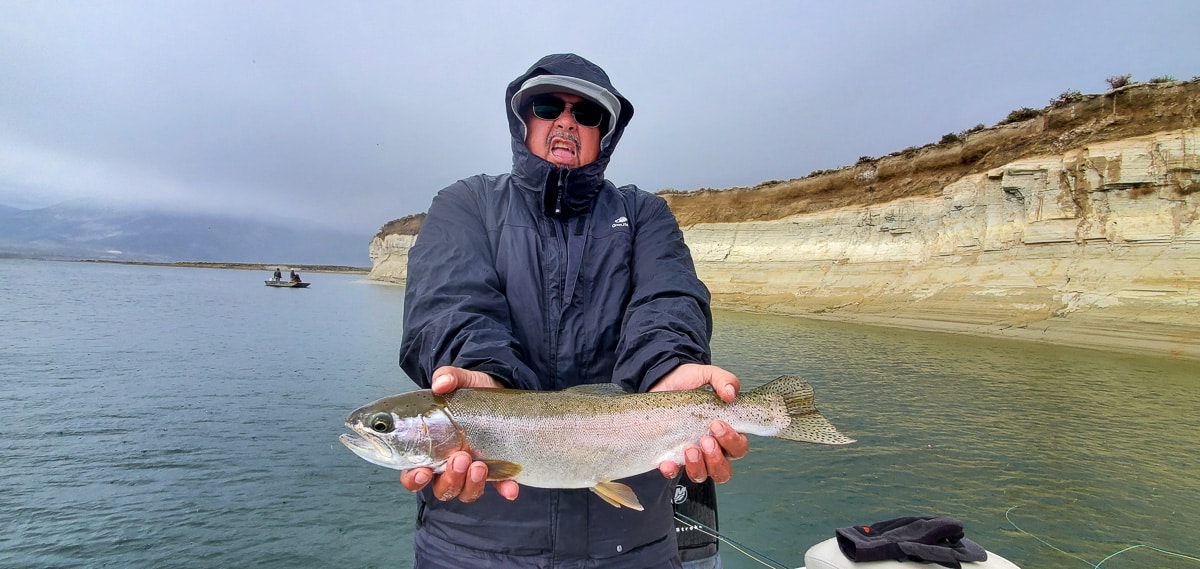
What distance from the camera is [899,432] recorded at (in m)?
11.1

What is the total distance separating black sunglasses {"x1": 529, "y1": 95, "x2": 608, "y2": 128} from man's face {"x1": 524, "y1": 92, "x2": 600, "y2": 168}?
21mm

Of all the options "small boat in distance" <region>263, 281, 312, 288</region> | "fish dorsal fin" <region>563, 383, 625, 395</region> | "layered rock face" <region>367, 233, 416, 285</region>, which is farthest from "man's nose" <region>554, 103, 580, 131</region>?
"layered rock face" <region>367, 233, 416, 285</region>

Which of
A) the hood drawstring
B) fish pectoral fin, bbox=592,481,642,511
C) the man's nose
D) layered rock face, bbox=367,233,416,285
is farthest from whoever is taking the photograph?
layered rock face, bbox=367,233,416,285

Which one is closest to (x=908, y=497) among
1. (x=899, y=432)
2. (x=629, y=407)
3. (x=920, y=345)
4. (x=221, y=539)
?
(x=899, y=432)

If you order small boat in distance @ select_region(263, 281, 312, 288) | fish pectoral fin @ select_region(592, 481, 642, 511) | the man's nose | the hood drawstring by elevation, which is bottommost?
small boat in distance @ select_region(263, 281, 312, 288)

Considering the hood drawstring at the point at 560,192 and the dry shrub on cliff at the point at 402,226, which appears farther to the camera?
the dry shrub on cliff at the point at 402,226

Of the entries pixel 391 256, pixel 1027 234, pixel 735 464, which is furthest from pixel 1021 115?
pixel 391 256

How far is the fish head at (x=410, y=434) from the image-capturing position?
2.74m

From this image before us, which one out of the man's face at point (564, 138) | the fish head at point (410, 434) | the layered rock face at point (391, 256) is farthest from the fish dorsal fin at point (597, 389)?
the layered rock face at point (391, 256)

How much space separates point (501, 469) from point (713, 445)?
106cm

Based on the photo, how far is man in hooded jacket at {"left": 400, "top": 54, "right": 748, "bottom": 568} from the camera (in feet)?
8.16

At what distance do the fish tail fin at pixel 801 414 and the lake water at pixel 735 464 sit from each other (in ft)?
13.1

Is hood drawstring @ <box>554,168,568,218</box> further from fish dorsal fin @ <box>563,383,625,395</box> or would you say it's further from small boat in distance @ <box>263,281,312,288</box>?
small boat in distance @ <box>263,281,312,288</box>

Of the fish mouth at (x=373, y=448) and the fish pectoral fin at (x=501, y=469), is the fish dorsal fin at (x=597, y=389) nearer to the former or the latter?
the fish pectoral fin at (x=501, y=469)
